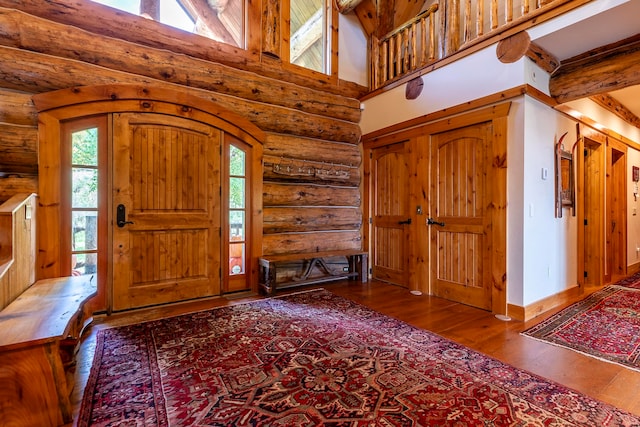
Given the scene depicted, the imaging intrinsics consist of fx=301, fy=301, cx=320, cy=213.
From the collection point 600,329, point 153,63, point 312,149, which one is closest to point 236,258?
point 312,149

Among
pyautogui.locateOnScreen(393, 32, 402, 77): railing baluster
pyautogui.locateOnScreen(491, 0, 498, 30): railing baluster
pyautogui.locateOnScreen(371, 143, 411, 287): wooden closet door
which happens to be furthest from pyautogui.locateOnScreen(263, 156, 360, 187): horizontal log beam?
pyautogui.locateOnScreen(491, 0, 498, 30): railing baluster

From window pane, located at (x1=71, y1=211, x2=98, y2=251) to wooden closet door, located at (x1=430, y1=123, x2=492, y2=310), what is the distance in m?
3.97

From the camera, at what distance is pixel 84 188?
3.17 meters

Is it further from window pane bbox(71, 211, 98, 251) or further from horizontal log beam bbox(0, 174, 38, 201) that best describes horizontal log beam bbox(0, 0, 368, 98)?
window pane bbox(71, 211, 98, 251)

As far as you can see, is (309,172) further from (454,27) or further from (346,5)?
(346,5)

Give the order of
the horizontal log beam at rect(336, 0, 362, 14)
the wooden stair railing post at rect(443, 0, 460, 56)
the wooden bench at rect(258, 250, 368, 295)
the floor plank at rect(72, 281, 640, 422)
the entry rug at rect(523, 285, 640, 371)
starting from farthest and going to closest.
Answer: the horizontal log beam at rect(336, 0, 362, 14) → the wooden bench at rect(258, 250, 368, 295) → the wooden stair railing post at rect(443, 0, 460, 56) → the entry rug at rect(523, 285, 640, 371) → the floor plank at rect(72, 281, 640, 422)

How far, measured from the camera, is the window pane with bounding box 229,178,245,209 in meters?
4.00

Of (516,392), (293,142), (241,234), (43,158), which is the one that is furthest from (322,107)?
(516,392)

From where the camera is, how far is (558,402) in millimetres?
1736

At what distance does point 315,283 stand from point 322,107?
2718 mm

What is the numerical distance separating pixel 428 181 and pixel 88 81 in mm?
4045

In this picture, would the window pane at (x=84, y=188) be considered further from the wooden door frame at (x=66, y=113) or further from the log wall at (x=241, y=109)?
the log wall at (x=241, y=109)

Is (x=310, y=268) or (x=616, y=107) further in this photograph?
(x=616, y=107)

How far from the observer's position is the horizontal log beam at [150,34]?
298 centimetres
